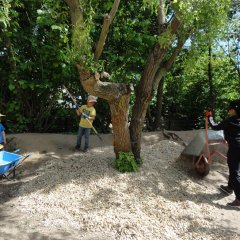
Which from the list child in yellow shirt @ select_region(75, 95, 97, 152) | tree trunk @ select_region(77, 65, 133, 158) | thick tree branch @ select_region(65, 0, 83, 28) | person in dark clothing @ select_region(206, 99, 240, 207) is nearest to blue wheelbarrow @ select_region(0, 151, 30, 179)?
tree trunk @ select_region(77, 65, 133, 158)

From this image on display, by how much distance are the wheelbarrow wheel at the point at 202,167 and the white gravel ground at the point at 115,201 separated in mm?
207

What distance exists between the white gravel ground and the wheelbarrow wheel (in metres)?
0.21

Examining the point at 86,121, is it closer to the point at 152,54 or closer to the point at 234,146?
the point at 152,54

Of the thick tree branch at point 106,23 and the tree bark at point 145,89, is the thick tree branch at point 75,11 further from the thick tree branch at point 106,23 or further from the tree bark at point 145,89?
the tree bark at point 145,89

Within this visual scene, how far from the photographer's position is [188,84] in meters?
12.9

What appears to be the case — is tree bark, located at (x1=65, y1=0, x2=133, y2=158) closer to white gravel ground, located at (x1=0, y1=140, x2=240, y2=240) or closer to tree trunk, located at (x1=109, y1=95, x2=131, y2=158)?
tree trunk, located at (x1=109, y1=95, x2=131, y2=158)

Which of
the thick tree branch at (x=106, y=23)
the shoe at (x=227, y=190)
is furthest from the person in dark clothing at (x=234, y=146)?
the thick tree branch at (x=106, y=23)

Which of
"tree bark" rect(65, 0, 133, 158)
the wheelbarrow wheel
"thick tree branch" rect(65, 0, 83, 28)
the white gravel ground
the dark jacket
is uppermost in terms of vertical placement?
"thick tree branch" rect(65, 0, 83, 28)

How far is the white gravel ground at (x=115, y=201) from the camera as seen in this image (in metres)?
5.16

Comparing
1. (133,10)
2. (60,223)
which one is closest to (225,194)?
(60,223)

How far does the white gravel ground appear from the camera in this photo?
516 centimetres

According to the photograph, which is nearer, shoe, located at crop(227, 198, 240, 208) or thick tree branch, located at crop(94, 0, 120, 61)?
thick tree branch, located at crop(94, 0, 120, 61)

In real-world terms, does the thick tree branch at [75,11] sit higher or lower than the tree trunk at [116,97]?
higher

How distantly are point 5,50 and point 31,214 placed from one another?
506 cm
